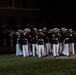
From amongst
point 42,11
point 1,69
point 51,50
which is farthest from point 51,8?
point 1,69

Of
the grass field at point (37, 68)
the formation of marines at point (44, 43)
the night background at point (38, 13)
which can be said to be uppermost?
the night background at point (38, 13)

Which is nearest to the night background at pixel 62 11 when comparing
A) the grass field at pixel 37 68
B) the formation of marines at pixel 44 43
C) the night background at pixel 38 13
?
the night background at pixel 38 13

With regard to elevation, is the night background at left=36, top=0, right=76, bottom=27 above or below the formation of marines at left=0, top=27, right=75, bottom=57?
above

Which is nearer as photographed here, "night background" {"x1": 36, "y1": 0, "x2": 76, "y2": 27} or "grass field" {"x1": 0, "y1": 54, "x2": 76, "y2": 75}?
"grass field" {"x1": 0, "y1": 54, "x2": 76, "y2": 75}

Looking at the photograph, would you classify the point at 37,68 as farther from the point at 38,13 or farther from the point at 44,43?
the point at 38,13

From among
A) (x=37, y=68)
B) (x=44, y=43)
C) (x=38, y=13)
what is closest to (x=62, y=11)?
(x=38, y=13)

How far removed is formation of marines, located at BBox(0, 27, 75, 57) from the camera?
26781mm

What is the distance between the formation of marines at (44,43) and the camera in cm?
2678

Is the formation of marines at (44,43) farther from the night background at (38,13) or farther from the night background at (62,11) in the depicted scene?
Answer: the night background at (62,11)

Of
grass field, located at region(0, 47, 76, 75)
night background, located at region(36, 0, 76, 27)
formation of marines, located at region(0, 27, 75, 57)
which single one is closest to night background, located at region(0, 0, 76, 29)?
night background, located at region(36, 0, 76, 27)

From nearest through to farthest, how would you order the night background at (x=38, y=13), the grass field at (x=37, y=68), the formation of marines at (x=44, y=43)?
the grass field at (x=37, y=68) → the formation of marines at (x=44, y=43) → the night background at (x=38, y=13)

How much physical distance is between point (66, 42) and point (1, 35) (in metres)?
15.2

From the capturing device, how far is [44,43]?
27453mm

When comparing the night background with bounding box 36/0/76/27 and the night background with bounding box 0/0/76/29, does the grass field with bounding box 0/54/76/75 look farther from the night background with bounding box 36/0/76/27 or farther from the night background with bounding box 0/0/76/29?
the night background with bounding box 36/0/76/27
